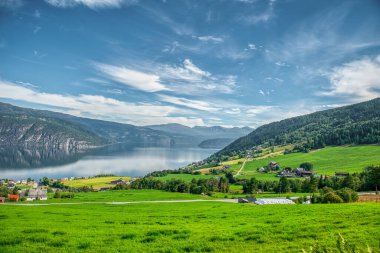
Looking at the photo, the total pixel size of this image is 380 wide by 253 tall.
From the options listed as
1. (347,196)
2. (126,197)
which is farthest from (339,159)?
(126,197)

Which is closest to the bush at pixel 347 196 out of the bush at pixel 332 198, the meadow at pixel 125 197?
the bush at pixel 332 198

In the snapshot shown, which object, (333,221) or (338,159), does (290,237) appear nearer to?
(333,221)

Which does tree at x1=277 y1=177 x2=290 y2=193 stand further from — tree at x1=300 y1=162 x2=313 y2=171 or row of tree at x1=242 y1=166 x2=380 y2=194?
tree at x1=300 y1=162 x2=313 y2=171

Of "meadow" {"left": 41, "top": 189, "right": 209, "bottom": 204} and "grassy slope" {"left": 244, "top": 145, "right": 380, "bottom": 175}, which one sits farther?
"grassy slope" {"left": 244, "top": 145, "right": 380, "bottom": 175}

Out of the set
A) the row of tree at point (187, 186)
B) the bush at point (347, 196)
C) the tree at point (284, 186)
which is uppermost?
the bush at point (347, 196)

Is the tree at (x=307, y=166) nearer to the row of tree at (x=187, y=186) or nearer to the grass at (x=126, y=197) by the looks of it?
the row of tree at (x=187, y=186)

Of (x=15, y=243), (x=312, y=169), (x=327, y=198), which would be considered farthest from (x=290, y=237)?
(x=312, y=169)

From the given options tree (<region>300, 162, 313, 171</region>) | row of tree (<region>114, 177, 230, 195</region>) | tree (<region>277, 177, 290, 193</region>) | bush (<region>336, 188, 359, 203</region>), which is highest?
bush (<region>336, 188, 359, 203</region>)

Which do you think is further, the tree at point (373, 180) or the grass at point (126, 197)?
the tree at point (373, 180)

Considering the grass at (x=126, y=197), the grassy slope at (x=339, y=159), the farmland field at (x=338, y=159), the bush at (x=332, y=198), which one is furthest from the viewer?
the farmland field at (x=338, y=159)

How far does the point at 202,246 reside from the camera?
13.3 m

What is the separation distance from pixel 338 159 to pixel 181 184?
357ft

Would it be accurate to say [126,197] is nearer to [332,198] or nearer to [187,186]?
[187,186]

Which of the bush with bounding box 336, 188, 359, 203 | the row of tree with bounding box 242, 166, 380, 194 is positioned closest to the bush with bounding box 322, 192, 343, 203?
the bush with bounding box 336, 188, 359, 203
